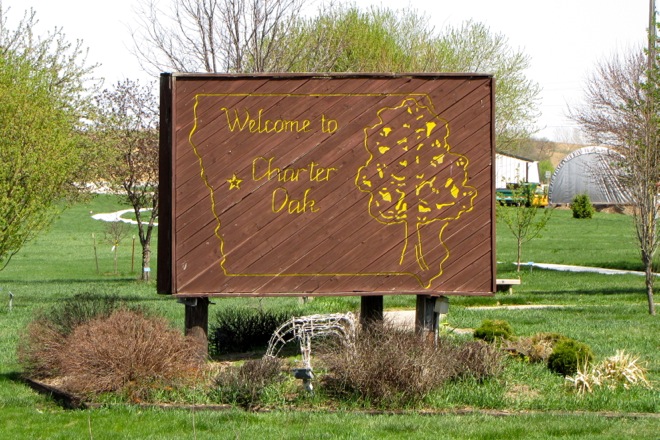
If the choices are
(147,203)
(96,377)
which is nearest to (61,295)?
(147,203)

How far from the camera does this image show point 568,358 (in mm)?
11062

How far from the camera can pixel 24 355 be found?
37.8ft

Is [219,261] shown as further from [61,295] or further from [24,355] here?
[61,295]

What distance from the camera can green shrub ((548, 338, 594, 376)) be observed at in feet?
36.2

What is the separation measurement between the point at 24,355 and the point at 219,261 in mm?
2579

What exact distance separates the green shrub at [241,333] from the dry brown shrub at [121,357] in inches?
102

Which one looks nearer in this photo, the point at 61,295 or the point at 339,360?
the point at 339,360

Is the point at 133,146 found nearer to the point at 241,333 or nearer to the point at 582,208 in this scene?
the point at 241,333

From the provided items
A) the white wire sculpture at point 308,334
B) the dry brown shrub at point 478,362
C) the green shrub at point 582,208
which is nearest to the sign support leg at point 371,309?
the white wire sculpture at point 308,334

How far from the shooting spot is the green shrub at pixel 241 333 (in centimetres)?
1327

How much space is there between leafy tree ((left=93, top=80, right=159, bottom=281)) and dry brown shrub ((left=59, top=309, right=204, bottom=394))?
18.5 metres

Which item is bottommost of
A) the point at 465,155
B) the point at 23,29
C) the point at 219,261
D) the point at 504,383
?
the point at 504,383

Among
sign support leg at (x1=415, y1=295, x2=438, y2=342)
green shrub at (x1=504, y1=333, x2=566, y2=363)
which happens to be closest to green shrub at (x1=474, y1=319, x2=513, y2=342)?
green shrub at (x1=504, y1=333, x2=566, y2=363)

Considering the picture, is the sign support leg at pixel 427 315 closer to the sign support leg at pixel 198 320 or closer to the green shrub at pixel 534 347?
the green shrub at pixel 534 347
